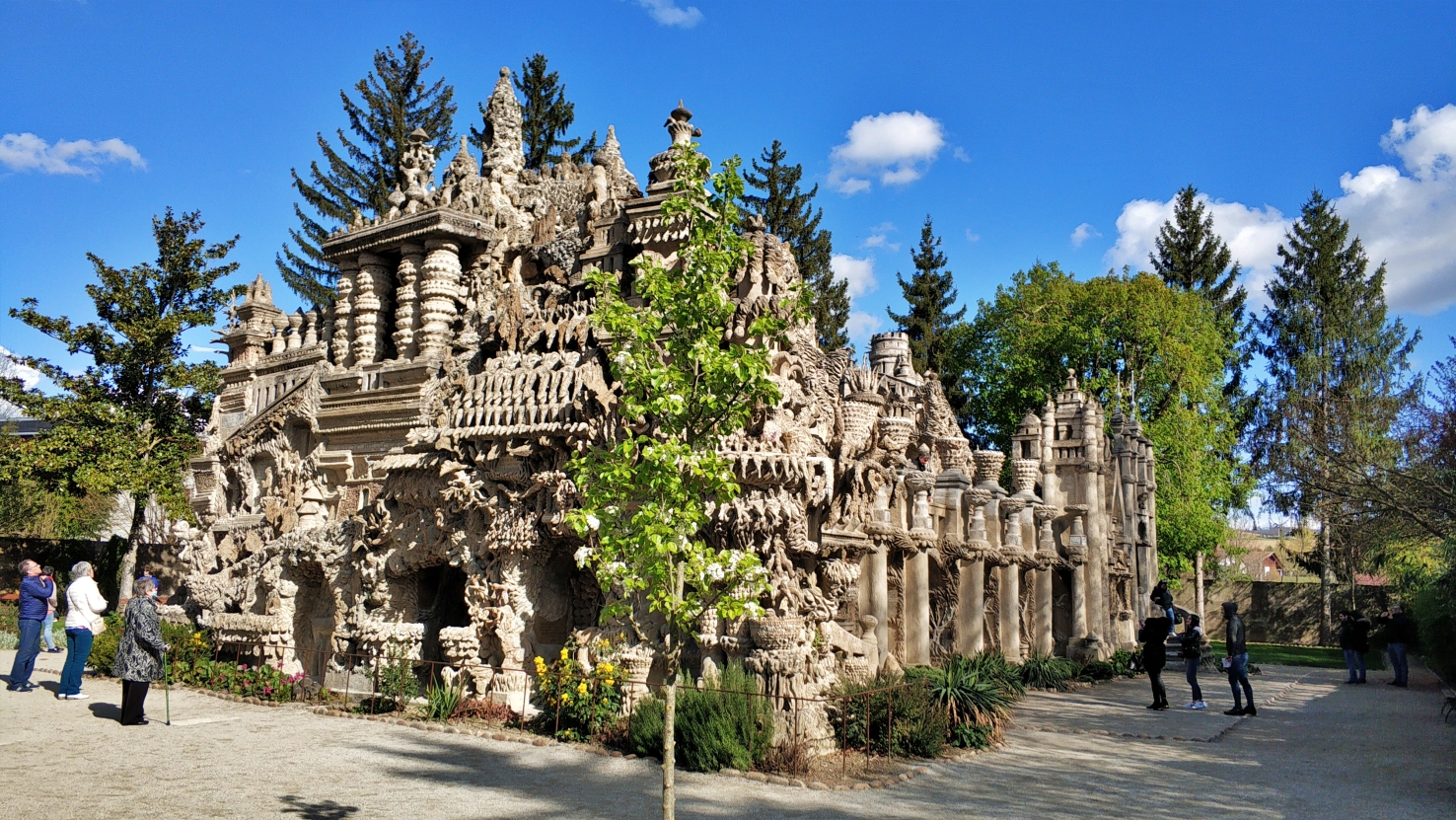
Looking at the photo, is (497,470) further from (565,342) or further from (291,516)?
(291,516)

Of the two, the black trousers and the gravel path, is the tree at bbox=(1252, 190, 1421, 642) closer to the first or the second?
the gravel path

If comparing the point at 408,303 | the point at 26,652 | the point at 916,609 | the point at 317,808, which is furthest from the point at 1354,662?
the point at 26,652

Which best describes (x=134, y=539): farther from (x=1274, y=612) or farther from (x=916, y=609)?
(x=1274, y=612)

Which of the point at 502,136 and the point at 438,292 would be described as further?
the point at 502,136

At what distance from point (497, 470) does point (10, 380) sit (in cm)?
1854

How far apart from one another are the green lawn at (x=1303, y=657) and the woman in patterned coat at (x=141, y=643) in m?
28.7

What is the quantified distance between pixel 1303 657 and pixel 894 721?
91.4 feet

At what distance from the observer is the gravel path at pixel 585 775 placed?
9648mm

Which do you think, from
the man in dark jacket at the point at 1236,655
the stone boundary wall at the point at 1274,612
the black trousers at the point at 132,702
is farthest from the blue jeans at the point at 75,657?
the stone boundary wall at the point at 1274,612

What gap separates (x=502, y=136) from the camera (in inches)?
983

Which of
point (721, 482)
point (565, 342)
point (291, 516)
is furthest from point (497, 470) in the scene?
point (721, 482)

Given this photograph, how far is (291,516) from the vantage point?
65.4 feet

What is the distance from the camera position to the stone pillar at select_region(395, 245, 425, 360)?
20.8 meters

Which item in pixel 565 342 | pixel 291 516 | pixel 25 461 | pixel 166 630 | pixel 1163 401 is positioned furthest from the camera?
pixel 1163 401
